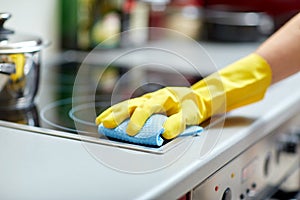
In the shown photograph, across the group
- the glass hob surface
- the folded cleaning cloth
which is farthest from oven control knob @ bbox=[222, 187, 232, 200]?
the glass hob surface

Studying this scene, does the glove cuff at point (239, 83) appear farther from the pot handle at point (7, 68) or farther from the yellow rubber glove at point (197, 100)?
the pot handle at point (7, 68)

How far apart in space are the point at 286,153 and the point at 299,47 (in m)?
0.29

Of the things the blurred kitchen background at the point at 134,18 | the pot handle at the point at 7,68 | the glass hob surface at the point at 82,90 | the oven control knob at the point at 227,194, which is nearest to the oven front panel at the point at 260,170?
the oven control knob at the point at 227,194

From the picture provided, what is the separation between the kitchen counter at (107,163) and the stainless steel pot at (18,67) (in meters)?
0.10

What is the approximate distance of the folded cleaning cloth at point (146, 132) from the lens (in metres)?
0.78

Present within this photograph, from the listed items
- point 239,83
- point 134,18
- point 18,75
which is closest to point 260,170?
point 239,83

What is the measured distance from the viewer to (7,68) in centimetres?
91

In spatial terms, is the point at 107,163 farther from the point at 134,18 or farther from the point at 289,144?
the point at 134,18

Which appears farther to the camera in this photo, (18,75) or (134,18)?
(134,18)

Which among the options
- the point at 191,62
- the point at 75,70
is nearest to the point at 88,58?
the point at 75,70

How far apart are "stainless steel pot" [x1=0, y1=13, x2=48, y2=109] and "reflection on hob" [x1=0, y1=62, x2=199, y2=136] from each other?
0.9 inches

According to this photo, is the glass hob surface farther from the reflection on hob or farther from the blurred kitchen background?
the blurred kitchen background

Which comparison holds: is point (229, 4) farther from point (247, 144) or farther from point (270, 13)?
point (247, 144)

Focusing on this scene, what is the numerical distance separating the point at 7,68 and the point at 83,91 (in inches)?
10.0
